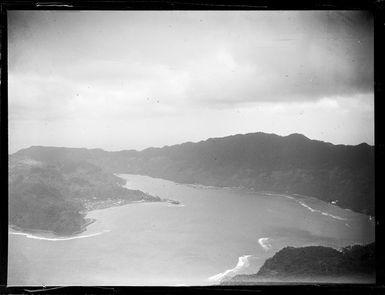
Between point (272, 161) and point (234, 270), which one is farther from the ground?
point (272, 161)

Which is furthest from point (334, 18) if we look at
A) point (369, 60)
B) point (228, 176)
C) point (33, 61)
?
point (33, 61)

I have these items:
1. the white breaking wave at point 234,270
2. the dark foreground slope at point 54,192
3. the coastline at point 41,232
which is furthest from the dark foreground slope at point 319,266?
the coastline at point 41,232

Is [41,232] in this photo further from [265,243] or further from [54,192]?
[265,243]
